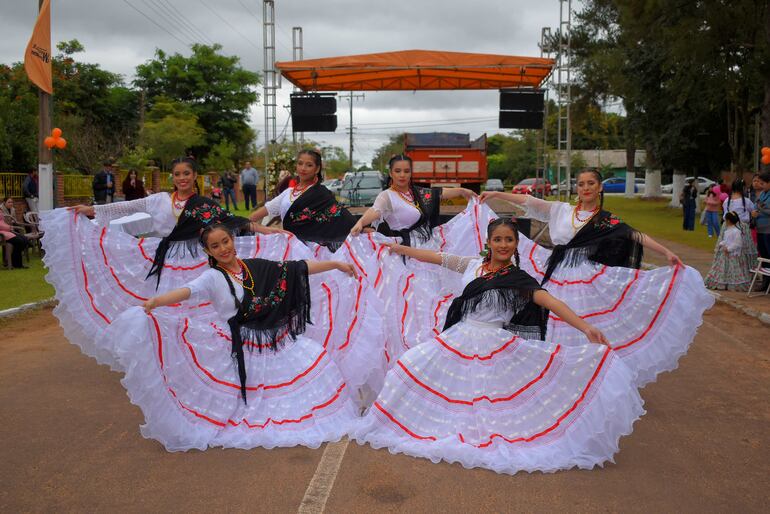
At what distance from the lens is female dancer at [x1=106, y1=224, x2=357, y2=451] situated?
15.1ft

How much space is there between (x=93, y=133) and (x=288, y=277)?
34.7m

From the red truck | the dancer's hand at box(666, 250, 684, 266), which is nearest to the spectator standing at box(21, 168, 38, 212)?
the red truck

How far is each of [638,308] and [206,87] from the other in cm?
5524

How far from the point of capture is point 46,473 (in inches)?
172

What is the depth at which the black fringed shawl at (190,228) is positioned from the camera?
6.62m

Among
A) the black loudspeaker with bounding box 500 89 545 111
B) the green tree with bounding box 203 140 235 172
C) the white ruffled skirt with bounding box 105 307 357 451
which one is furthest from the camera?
the green tree with bounding box 203 140 235 172

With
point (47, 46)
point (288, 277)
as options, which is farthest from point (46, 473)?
point (47, 46)

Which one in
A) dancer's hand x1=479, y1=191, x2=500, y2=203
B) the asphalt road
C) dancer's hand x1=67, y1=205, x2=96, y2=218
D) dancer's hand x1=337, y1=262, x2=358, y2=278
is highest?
dancer's hand x1=479, y1=191, x2=500, y2=203

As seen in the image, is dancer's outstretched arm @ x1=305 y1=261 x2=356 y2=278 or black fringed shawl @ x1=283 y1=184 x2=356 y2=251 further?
black fringed shawl @ x1=283 y1=184 x2=356 y2=251

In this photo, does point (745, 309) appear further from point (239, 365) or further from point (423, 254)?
point (239, 365)

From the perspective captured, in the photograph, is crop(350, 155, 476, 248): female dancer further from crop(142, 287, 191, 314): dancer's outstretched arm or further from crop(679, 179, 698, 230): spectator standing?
crop(679, 179, 698, 230): spectator standing

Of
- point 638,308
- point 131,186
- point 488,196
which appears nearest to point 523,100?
Result: point 131,186

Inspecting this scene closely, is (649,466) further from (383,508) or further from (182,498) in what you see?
(182,498)

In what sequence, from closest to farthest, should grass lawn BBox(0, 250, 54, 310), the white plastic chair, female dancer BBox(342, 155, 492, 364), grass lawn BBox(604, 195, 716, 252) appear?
female dancer BBox(342, 155, 492, 364) → grass lawn BBox(0, 250, 54, 310) → the white plastic chair → grass lawn BBox(604, 195, 716, 252)
